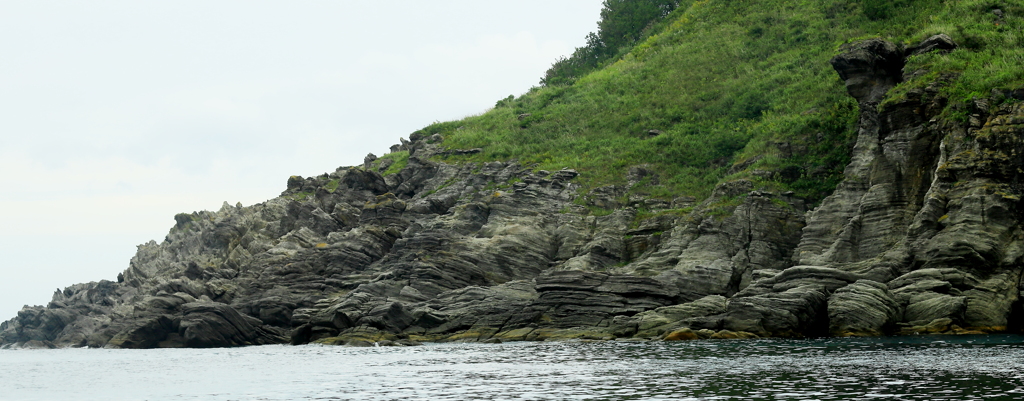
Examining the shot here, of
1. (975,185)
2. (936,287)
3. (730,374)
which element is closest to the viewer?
(730,374)

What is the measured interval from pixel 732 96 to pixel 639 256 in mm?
34613

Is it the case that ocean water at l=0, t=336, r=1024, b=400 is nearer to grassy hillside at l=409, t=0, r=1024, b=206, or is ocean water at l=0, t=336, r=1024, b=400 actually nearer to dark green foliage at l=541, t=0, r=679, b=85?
grassy hillside at l=409, t=0, r=1024, b=206

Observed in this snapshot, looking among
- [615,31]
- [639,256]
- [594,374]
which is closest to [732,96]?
[639,256]

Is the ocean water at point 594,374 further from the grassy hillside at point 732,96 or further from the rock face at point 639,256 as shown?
the grassy hillside at point 732,96

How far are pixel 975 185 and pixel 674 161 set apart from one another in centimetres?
3679

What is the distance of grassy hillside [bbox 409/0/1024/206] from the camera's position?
66.2 m

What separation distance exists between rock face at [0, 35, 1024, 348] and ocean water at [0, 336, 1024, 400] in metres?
4.94

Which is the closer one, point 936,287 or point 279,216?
point 936,287

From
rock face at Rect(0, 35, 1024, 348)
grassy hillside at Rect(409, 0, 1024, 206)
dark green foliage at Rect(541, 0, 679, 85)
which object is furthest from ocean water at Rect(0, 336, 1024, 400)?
dark green foliage at Rect(541, 0, 679, 85)

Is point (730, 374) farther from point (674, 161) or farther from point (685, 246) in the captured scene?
point (674, 161)

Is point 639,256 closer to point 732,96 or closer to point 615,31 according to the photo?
point 732,96

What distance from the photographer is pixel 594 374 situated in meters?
33.1

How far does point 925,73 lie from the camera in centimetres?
6009

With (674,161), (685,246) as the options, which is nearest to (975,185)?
(685,246)
